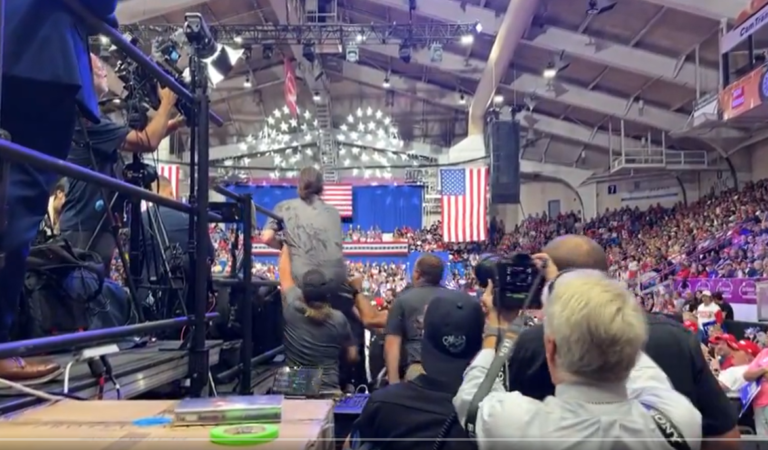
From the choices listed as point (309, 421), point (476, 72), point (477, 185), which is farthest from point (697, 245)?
point (309, 421)

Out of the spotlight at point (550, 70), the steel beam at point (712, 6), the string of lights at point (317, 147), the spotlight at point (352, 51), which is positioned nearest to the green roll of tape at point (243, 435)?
the steel beam at point (712, 6)

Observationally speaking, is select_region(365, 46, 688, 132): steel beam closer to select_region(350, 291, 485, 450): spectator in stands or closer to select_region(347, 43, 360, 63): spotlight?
select_region(347, 43, 360, 63): spotlight

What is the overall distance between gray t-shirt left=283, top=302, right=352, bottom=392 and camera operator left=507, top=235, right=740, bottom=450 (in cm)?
152

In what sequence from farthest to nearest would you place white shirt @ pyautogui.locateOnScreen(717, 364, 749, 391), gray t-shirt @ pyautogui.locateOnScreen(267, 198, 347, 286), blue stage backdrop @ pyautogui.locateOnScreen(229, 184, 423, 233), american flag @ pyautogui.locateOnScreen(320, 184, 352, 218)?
blue stage backdrop @ pyautogui.locateOnScreen(229, 184, 423, 233) < american flag @ pyautogui.locateOnScreen(320, 184, 352, 218) < white shirt @ pyautogui.locateOnScreen(717, 364, 749, 391) < gray t-shirt @ pyautogui.locateOnScreen(267, 198, 347, 286)

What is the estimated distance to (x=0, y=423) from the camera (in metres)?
1.15

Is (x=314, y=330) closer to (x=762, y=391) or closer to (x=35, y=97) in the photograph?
(x=35, y=97)

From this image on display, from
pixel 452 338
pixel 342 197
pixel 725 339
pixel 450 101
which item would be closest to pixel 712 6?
pixel 725 339

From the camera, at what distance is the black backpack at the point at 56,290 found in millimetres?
1978

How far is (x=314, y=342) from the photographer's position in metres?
2.93

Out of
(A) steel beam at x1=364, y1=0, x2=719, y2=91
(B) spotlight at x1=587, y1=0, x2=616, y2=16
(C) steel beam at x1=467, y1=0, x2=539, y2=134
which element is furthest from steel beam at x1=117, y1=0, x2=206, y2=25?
(B) spotlight at x1=587, y1=0, x2=616, y2=16

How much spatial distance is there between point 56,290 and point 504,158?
35.1 feet

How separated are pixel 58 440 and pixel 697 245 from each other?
1367cm

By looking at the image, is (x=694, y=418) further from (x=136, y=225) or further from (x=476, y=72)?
(x=476, y=72)

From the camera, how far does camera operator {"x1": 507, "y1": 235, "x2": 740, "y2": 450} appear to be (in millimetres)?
1480
